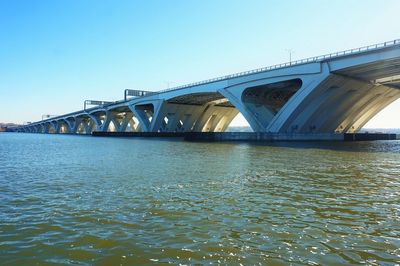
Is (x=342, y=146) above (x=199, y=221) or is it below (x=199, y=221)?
above

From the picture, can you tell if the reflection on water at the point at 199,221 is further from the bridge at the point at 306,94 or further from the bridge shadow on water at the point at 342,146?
the bridge at the point at 306,94

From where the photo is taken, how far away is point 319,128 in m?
65.6

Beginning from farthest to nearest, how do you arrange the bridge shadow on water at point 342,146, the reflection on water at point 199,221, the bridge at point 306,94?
the bridge at point 306,94 → the bridge shadow on water at point 342,146 → the reflection on water at point 199,221

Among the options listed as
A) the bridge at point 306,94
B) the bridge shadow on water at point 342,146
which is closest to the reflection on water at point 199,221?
the bridge shadow on water at point 342,146

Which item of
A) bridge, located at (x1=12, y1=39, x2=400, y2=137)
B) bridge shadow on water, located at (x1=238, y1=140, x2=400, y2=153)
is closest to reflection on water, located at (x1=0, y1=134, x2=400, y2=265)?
bridge shadow on water, located at (x1=238, y1=140, x2=400, y2=153)

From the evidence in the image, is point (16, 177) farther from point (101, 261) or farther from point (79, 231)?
point (101, 261)

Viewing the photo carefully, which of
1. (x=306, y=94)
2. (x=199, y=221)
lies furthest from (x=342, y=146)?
(x=199, y=221)

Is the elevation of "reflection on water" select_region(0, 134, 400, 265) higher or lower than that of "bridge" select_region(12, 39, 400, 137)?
lower

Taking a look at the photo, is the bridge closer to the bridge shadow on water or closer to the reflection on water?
the bridge shadow on water

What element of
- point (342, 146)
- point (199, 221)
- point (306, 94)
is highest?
point (306, 94)

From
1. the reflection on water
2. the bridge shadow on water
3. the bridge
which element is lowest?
the reflection on water

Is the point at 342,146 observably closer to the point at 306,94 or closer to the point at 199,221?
the point at 306,94

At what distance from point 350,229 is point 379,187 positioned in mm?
6797

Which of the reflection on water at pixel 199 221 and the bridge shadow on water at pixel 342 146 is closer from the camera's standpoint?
the reflection on water at pixel 199 221
